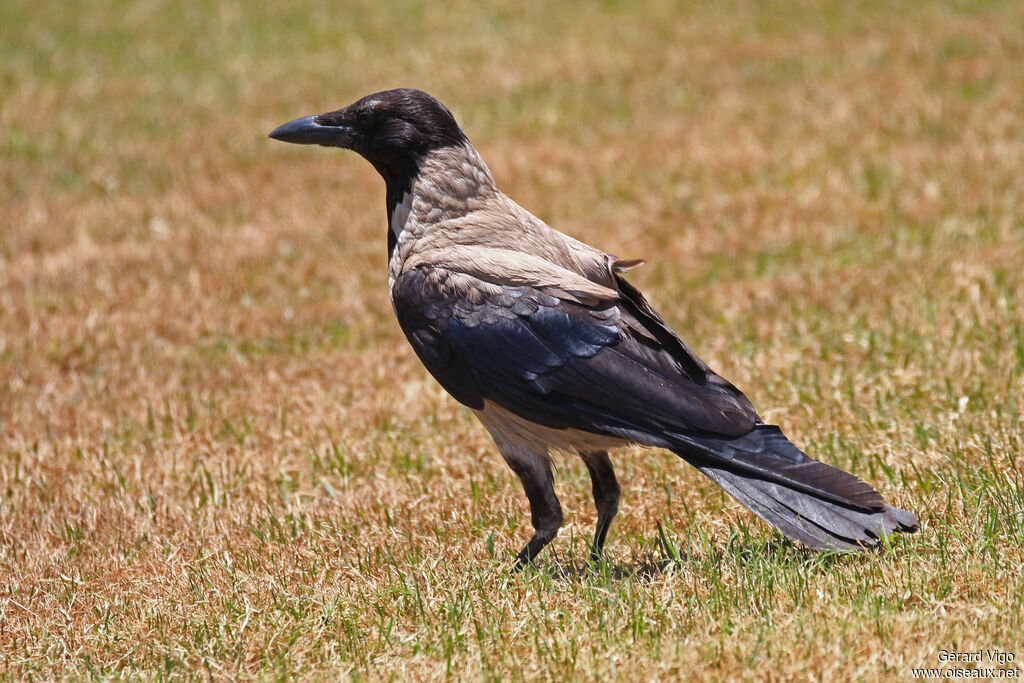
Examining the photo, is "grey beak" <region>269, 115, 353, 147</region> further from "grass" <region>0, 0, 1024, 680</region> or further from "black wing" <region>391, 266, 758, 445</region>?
"grass" <region>0, 0, 1024, 680</region>

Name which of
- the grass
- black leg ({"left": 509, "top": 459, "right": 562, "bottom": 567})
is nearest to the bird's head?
black leg ({"left": 509, "top": 459, "right": 562, "bottom": 567})

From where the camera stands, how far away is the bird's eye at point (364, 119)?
4.86m

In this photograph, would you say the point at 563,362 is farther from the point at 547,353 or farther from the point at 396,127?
the point at 396,127

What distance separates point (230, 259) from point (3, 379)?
2314mm

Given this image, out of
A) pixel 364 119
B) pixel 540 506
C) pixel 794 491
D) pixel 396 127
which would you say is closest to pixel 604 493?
pixel 540 506

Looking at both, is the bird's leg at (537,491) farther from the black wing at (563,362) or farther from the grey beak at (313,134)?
the grey beak at (313,134)

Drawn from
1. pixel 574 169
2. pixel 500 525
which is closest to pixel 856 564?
pixel 500 525

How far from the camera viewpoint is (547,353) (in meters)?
4.26

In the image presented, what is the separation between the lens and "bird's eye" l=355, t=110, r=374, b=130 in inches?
191

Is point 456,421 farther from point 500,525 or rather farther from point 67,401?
point 67,401

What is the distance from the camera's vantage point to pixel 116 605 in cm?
440

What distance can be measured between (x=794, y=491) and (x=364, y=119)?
2222mm

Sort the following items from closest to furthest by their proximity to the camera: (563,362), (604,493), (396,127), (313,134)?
(563,362), (604,493), (396,127), (313,134)

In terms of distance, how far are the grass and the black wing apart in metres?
0.53
